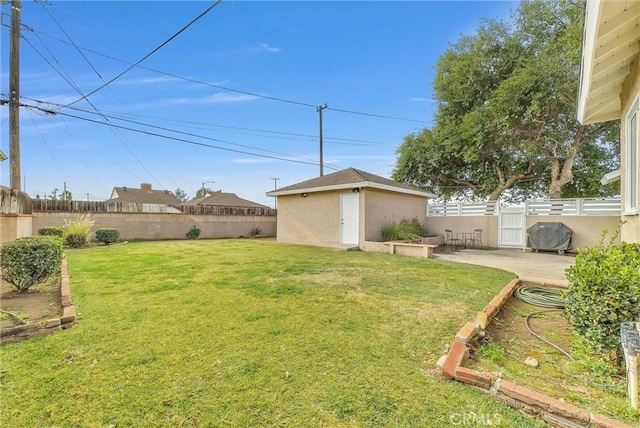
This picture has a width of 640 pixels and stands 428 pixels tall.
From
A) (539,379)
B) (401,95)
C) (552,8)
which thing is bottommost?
(539,379)

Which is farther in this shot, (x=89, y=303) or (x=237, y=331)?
(x=89, y=303)

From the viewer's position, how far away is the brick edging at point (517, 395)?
1.86 meters

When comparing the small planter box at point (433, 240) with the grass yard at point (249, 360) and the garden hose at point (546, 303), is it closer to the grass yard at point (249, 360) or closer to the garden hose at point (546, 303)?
the garden hose at point (546, 303)

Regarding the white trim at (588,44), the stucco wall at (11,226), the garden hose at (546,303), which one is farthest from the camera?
the stucco wall at (11,226)

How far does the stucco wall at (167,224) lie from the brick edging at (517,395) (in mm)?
15893

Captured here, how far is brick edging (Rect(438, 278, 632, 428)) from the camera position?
1.86m

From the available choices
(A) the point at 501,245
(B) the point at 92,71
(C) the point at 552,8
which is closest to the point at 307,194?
(A) the point at 501,245

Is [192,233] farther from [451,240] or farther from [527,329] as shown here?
[527,329]

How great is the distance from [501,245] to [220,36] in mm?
13777

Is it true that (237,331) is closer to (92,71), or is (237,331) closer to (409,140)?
(92,71)

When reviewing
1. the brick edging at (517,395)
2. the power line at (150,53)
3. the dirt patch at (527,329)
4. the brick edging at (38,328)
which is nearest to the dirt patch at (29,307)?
the brick edging at (38,328)

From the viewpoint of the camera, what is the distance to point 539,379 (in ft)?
7.80

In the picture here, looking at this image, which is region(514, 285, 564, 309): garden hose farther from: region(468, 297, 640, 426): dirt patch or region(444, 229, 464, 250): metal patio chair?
region(444, 229, 464, 250): metal patio chair

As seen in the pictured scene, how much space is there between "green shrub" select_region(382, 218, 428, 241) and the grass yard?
20.2ft
